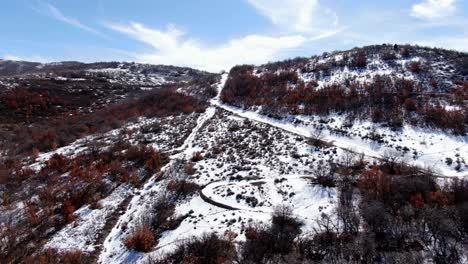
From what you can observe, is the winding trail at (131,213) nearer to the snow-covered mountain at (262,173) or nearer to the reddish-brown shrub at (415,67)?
the snow-covered mountain at (262,173)

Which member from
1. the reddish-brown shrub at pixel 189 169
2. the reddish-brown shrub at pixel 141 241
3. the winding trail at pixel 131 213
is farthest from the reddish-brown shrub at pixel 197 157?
the reddish-brown shrub at pixel 141 241

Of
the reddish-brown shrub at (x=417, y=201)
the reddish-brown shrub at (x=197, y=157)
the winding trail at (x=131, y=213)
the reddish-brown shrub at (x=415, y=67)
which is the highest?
the reddish-brown shrub at (x=415, y=67)

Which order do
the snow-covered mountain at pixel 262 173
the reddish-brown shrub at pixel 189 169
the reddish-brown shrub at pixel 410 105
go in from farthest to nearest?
the reddish-brown shrub at pixel 410 105 < the reddish-brown shrub at pixel 189 169 < the snow-covered mountain at pixel 262 173

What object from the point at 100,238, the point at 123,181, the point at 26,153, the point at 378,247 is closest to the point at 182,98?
the point at 26,153

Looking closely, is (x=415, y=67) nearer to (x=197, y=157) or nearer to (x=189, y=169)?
(x=197, y=157)

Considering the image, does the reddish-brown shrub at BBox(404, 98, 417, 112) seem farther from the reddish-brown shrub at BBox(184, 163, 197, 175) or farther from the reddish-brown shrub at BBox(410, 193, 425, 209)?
the reddish-brown shrub at BBox(184, 163, 197, 175)

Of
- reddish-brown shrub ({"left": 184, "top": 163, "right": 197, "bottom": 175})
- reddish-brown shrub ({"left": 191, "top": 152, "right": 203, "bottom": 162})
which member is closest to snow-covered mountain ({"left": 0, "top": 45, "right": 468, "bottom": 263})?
reddish-brown shrub ({"left": 184, "top": 163, "right": 197, "bottom": 175})

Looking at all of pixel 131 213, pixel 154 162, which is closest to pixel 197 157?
pixel 154 162
